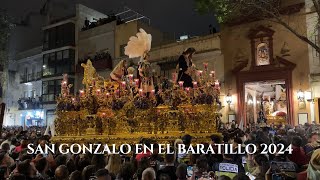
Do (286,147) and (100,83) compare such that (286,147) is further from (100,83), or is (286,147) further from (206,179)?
(100,83)

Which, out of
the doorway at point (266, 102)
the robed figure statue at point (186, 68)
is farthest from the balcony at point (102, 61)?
the robed figure statue at point (186, 68)

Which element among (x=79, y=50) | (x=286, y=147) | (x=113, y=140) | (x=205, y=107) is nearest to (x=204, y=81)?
(x=205, y=107)

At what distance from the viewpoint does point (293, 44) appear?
2069 centimetres

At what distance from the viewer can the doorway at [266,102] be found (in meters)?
21.8

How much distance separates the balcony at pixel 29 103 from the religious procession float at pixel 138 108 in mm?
24547

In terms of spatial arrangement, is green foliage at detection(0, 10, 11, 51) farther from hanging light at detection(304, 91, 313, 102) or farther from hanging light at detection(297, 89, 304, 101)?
hanging light at detection(304, 91, 313, 102)

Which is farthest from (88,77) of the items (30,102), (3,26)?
(30,102)

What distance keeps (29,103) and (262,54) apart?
97.6 feet

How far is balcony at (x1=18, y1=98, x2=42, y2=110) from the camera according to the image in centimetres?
3906

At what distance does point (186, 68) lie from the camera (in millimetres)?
14445

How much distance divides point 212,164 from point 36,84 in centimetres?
3799

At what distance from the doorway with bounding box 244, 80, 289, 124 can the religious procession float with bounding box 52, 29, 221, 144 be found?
908 cm

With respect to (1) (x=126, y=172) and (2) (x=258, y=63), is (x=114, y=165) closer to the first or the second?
(1) (x=126, y=172)

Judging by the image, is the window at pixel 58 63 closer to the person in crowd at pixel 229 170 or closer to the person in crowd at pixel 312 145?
the person in crowd at pixel 312 145
